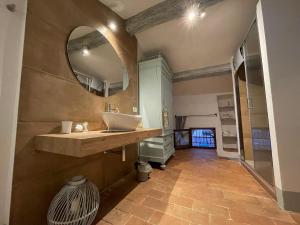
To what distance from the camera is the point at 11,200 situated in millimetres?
891

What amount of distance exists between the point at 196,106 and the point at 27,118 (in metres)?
4.67

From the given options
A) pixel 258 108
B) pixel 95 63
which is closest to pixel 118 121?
pixel 95 63

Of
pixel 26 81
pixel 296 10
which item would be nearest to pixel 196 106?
pixel 296 10

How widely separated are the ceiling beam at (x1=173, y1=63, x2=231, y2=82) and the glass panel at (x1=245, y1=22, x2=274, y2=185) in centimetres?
142

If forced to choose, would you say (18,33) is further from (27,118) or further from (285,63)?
(285,63)

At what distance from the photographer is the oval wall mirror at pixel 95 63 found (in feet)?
4.59

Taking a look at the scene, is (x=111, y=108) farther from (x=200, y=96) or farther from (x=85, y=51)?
(x=200, y=96)

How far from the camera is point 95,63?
1705 millimetres

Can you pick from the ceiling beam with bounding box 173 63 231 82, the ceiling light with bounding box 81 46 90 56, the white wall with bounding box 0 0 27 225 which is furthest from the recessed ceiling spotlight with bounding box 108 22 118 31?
the ceiling beam with bounding box 173 63 231 82

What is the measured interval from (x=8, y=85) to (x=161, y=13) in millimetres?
1908

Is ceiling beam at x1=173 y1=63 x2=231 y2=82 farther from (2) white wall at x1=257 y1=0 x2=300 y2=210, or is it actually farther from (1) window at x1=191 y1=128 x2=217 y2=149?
(2) white wall at x1=257 y1=0 x2=300 y2=210

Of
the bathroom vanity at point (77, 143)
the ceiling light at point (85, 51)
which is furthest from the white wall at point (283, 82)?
the ceiling light at point (85, 51)

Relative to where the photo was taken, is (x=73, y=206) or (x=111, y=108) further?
(x=111, y=108)

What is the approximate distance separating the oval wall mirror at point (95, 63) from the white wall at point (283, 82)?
1867mm
